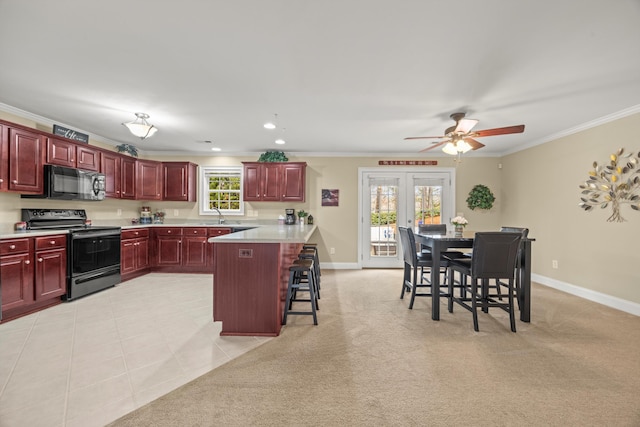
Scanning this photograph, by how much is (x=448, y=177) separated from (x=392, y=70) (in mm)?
3773

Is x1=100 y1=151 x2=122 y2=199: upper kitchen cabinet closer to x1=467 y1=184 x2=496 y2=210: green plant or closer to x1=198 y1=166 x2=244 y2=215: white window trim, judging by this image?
x1=198 y1=166 x2=244 y2=215: white window trim

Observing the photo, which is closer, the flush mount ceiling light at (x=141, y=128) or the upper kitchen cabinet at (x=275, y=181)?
the flush mount ceiling light at (x=141, y=128)

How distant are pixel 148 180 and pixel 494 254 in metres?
5.70

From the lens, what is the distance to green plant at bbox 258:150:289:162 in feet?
17.4

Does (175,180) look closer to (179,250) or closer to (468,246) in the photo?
(179,250)

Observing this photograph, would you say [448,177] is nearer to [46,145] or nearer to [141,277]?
[141,277]

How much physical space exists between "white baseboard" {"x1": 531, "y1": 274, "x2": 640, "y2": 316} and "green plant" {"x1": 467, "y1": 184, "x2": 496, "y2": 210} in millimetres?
1503

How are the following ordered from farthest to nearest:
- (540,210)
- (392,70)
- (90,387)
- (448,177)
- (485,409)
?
(448,177) → (540,210) → (392,70) → (90,387) → (485,409)

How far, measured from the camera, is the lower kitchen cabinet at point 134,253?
14.4ft

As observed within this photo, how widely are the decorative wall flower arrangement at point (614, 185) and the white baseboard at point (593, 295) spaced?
39.3 inches

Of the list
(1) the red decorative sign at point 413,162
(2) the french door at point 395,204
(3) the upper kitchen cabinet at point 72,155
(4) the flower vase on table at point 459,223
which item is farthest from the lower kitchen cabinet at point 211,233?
(4) the flower vase on table at point 459,223

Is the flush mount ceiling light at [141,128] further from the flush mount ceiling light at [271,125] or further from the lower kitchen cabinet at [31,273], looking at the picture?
the lower kitchen cabinet at [31,273]

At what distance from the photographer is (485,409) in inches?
63.0

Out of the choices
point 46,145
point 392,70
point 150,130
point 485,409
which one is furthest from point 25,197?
point 485,409
